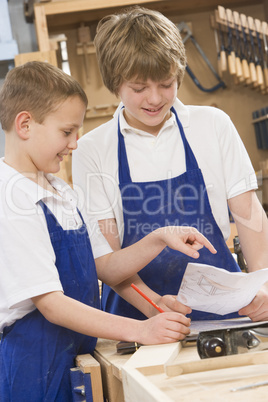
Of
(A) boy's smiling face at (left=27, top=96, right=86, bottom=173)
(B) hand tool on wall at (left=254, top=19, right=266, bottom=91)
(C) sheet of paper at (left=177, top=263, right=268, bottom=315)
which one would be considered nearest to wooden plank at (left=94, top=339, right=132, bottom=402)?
(C) sheet of paper at (left=177, top=263, right=268, bottom=315)

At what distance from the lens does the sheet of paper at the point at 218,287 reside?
121 cm

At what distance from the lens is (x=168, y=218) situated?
62.6 inches

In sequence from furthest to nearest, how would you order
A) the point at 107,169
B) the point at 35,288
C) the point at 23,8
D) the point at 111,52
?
the point at 23,8 → the point at 107,169 → the point at 111,52 → the point at 35,288

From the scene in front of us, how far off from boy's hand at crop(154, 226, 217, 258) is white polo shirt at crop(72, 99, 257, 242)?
30 centimetres

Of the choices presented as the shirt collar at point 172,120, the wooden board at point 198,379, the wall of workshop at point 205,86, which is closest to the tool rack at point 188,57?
the wall of workshop at point 205,86

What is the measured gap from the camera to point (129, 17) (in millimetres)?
1552

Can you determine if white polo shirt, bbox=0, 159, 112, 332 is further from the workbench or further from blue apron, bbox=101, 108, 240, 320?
blue apron, bbox=101, 108, 240, 320

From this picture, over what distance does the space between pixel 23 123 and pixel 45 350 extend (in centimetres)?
55

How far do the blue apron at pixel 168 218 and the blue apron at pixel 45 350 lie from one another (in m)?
0.33

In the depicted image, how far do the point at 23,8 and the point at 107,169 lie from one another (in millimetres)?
3083

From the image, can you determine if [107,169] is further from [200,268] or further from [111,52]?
[200,268]

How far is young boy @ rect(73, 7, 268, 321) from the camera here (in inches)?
60.6

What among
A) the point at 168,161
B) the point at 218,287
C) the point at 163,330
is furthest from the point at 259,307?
the point at 168,161

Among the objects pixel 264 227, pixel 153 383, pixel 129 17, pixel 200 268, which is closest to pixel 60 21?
pixel 129 17
